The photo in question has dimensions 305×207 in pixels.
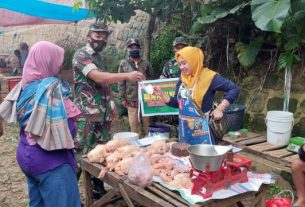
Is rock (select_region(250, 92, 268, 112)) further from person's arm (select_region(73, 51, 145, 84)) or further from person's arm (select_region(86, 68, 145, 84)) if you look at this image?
person's arm (select_region(86, 68, 145, 84))

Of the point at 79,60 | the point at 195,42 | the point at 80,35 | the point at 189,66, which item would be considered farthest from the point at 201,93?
the point at 80,35

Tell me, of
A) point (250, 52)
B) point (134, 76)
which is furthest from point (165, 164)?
point (250, 52)

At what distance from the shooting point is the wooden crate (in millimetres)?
4133

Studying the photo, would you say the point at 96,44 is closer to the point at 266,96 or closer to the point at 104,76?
the point at 104,76

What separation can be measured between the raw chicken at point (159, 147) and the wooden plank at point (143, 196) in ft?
1.75

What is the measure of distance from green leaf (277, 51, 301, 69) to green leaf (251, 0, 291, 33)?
0.72 m

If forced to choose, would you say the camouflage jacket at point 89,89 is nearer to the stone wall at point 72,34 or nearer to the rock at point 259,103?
the rock at point 259,103

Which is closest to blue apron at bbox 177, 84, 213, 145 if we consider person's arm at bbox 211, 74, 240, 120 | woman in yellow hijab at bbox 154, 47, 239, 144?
woman in yellow hijab at bbox 154, 47, 239, 144

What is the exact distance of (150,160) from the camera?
10.2ft

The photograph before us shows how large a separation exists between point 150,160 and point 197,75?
1029 millimetres

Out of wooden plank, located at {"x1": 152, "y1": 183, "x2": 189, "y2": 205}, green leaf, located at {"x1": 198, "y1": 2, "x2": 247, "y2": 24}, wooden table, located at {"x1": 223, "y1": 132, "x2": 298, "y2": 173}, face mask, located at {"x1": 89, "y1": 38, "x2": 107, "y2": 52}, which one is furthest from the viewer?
green leaf, located at {"x1": 198, "y1": 2, "x2": 247, "y2": 24}

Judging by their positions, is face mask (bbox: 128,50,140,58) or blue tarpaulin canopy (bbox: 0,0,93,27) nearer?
face mask (bbox: 128,50,140,58)

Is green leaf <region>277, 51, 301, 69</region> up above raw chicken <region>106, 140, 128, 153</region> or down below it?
above

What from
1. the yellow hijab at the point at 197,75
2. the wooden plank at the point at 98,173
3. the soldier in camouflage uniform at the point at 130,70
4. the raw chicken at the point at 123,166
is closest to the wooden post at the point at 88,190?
the wooden plank at the point at 98,173
